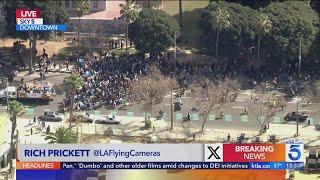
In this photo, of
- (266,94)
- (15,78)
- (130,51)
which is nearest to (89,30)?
(130,51)

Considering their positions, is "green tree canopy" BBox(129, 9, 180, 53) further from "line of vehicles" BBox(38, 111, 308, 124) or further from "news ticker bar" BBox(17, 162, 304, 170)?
"news ticker bar" BBox(17, 162, 304, 170)

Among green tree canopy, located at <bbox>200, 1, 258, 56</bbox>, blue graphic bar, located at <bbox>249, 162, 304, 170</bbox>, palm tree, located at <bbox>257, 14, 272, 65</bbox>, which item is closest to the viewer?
blue graphic bar, located at <bbox>249, 162, 304, 170</bbox>

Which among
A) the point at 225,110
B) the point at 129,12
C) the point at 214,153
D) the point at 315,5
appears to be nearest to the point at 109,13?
the point at 129,12

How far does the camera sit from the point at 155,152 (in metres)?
77.1

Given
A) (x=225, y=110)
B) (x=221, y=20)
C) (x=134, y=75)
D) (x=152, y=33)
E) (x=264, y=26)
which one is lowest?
(x=225, y=110)

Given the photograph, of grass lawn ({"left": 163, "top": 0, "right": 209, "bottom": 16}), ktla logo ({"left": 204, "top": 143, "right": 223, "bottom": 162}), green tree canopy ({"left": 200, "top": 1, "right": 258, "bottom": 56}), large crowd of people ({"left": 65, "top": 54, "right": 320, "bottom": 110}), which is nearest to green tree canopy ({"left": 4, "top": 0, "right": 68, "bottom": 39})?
large crowd of people ({"left": 65, "top": 54, "right": 320, "bottom": 110})

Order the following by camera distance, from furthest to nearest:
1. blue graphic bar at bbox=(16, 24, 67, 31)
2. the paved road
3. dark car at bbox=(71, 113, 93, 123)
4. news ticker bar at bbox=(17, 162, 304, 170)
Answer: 1. blue graphic bar at bbox=(16, 24, 67, 31)
2. the paved road
3. dark car at bbox=(71, 113, 93, 123)
4. news ticker bar at bbox=(17, 162, 304, 170)

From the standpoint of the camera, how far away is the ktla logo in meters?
77.3

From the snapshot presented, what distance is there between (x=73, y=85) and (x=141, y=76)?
21001mm

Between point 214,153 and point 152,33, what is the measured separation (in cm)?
5714

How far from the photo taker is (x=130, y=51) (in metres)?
140

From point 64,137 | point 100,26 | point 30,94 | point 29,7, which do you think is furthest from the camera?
point 100,26

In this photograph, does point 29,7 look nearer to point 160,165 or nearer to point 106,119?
point 106,119

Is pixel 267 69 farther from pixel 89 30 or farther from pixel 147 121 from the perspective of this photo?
pixel 89 30
